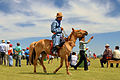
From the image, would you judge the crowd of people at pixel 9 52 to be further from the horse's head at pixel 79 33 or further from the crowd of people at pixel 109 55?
the horse's head at pixel 79 33

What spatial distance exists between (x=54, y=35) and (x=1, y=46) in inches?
362

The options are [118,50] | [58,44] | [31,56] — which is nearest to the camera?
[58,44]

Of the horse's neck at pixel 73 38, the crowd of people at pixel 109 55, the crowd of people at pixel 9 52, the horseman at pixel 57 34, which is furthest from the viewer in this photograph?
the crowd of people at pixel 9 52

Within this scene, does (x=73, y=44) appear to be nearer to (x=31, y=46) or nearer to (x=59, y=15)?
(x=59, y=15)

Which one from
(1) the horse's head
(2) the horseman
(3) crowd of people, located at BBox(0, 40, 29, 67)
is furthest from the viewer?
(3) crowd of people, located at BBox(0, 40, 29, 67)

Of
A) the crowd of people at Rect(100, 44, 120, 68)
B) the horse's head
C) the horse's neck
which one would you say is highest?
the horse's head

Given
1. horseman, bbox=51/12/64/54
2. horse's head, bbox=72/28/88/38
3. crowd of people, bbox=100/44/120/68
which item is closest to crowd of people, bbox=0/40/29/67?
crowd of people, bbox=100/44/120/68

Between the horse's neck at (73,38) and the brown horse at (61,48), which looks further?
the horse's neck at (73,38)

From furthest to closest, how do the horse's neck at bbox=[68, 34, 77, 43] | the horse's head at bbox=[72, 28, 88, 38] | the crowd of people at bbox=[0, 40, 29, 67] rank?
the crowd of people at bbox=[0, 40, 29, 67] → the horse's head at bbox=[72, 28, 88, 38] → the horse's neck at bbox=[68, 34, 77, 43]

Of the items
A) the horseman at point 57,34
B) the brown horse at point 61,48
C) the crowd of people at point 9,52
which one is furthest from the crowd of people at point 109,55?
the horseman at point 57,34

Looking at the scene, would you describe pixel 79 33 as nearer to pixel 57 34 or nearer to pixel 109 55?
pixel 57 34

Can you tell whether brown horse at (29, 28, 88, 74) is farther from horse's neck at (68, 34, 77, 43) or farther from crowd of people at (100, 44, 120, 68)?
crowd of people at (100, 44, 120, 68)

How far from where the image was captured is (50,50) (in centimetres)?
849

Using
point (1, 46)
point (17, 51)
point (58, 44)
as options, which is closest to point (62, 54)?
point (58, 44)
